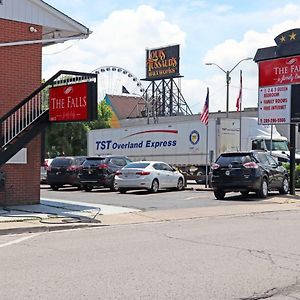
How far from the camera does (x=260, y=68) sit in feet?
81.4

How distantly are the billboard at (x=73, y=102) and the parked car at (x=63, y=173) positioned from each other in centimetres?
1116

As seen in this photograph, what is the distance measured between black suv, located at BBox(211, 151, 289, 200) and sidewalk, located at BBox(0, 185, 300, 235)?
50.5 inches

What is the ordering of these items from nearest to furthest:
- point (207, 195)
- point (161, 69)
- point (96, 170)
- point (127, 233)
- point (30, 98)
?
point (127, 233) < point (30, 98) < point (207, 195) < point (96, 170) < point (161, 69)

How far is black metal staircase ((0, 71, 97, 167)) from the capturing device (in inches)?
649

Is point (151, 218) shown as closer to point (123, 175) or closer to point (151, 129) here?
point (123, 175)

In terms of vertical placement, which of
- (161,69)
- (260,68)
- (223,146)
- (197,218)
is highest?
(161,69)

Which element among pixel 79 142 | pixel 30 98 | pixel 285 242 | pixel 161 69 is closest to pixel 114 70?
pixel 161 69

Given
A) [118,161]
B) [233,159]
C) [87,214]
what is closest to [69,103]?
[87,214]

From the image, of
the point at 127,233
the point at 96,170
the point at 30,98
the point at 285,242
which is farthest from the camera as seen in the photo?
the point at 96,170

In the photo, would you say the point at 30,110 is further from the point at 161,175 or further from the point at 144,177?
the point at 161,175

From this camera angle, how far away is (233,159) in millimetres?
21578

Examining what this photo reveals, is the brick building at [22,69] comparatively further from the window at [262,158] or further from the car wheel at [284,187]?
the car wheel at [284,187]

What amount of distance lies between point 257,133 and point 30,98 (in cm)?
1900

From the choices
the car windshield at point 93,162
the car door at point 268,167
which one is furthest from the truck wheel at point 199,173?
the car door at point 268,167
